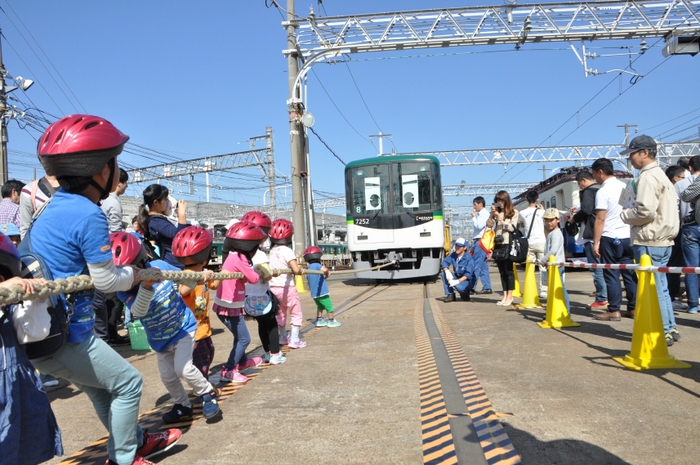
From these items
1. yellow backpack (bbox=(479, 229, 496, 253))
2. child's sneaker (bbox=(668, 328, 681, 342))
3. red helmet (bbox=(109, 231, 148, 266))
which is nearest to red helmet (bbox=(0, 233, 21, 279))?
red helmet (bbox=(109, 231, 148, 266))

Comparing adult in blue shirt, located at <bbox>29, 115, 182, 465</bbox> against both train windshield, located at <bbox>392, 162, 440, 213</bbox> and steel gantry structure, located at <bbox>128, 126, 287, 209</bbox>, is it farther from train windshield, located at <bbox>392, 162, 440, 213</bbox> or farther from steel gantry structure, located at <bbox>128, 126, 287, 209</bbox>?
steel gantry structure, located at <bbox>128, 126, 287, 209</bbox>

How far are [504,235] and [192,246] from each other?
590 centimetres

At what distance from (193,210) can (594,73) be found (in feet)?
166

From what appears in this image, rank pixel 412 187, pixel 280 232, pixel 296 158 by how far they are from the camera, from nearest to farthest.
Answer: pixel 280 232, pixel 296 158, pixel 412 187

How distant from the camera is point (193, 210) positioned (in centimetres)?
6172

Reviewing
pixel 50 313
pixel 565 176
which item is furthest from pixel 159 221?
pixel 565 176

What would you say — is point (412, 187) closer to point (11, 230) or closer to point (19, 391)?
point (11, 230)

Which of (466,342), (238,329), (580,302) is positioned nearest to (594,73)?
(580,302)

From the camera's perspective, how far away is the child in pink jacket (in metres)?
4.49

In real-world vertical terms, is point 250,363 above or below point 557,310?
below

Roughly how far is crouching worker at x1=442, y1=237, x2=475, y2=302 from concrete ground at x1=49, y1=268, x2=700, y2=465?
3.24m

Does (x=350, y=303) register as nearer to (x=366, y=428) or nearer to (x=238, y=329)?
(x=238, y=329)

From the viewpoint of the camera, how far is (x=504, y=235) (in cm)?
838

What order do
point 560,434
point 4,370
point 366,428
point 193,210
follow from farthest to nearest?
point 193,210
point 366,428
point 560,434
point 4,370
